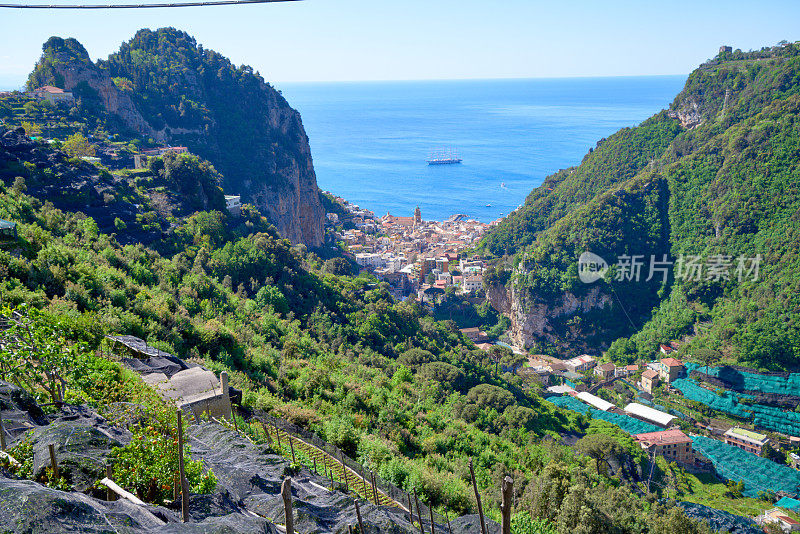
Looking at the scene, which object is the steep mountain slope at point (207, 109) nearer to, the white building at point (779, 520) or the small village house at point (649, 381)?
Answer: the small village house at point (649, 381)

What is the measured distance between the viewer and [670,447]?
2327 cm

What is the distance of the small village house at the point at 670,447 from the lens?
75.8ft

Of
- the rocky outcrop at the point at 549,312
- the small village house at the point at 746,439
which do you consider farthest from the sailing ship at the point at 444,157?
the small village house at the point at 746,439

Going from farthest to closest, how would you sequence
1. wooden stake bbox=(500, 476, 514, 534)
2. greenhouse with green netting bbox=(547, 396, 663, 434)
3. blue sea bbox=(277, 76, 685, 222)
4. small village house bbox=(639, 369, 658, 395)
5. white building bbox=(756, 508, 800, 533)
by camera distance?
blue sea bbox=(277, 76, 685, 222)
small village house bbox=(639, 369, 658, 395)
greenhouse with green netting bbox=(547, 396, 663, 434)
white building bbox=(756, 508, 800, 533)
wooden stake bbox=(500, 476, 514, 534)

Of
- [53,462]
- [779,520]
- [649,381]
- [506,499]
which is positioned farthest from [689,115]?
[53,462]

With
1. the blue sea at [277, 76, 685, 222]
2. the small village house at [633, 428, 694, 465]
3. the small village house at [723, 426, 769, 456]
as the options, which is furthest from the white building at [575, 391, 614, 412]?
the blue sea at [277, 76, 685, 222]

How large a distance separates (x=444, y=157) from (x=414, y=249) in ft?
187

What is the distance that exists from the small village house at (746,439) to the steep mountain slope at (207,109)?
34320 millimetres

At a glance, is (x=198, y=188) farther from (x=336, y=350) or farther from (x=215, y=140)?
(x=215, y=140)

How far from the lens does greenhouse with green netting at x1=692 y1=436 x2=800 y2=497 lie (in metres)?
21.5

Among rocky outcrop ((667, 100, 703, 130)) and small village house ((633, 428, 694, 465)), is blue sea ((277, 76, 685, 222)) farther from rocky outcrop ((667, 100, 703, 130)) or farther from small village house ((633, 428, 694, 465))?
small village house ((633, 428, 694, 465))

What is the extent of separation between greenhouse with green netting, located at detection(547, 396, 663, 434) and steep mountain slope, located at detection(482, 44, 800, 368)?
27.9ft

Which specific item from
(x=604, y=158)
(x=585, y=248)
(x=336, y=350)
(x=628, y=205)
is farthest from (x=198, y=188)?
(x=604, y=158)

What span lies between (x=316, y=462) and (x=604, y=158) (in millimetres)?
54710
